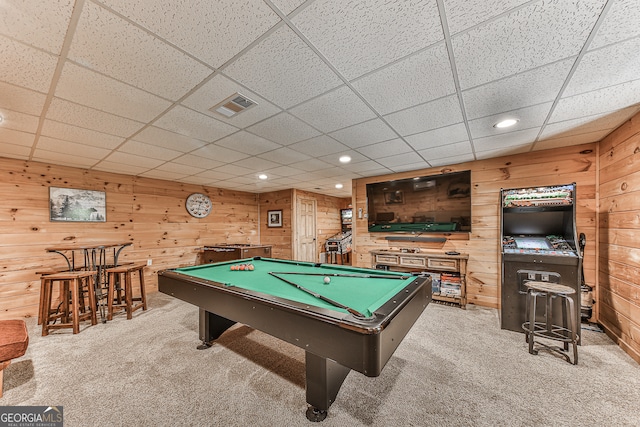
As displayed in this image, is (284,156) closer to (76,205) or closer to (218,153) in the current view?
(218,153)

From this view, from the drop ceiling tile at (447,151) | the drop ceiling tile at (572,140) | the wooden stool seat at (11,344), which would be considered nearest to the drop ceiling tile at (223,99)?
the wooden stool seat at (11,344)

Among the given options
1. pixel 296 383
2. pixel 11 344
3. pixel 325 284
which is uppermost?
pixel 325 284

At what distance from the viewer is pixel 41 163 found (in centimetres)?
358

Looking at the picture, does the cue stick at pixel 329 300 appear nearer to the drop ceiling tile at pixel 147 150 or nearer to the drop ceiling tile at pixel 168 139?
the drop ceiling tile at pixel 168 139

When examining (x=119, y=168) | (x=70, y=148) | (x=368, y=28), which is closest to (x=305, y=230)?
(x=119, y=168)

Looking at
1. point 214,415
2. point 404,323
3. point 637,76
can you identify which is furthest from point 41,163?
point 637,76

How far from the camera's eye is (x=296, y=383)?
6.13ft

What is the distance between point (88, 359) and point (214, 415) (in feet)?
5.44

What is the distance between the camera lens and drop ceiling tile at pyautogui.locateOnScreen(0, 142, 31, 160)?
112 inches

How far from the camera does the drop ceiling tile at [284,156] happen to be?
10.5 ft

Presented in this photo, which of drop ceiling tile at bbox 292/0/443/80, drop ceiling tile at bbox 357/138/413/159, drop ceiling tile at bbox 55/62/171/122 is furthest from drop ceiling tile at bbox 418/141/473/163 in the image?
drop ceiling tile at bbox 55/62/171/122

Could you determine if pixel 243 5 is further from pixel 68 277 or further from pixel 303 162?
pixel 68 277

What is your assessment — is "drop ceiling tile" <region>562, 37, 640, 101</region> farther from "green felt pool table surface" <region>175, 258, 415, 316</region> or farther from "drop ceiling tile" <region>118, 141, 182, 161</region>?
"drop ceiling tile" <region>118, 141, 182, 161</region>

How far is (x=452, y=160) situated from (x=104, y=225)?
5.98 metres
